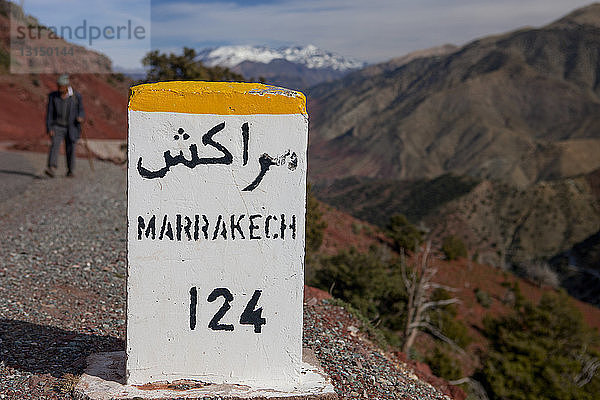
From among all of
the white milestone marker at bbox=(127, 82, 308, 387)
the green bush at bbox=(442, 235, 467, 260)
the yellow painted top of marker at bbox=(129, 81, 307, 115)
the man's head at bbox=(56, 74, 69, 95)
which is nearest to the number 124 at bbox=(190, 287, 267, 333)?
the white milestone marker at bbox=(127, 82, 308, 387)

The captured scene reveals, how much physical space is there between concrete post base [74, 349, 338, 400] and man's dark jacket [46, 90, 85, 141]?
27.7ft

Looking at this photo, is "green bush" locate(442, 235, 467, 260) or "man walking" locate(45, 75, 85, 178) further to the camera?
"green bush" locate(442, 235, 467, 260)

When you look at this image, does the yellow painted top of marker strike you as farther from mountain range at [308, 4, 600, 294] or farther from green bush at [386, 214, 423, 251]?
mountain range at [308, 4, 600, 294]

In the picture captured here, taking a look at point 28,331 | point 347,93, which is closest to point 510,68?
point 347,93

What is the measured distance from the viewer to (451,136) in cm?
10962

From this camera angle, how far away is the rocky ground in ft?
12.4

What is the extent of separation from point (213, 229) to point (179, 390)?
3.20 ft

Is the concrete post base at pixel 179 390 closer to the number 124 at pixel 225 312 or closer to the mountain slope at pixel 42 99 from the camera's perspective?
the number 124 at pixel 225 312

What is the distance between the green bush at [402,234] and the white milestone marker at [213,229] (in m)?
18.8

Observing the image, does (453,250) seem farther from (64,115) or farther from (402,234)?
(64,115)

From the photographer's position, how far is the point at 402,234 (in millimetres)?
23266

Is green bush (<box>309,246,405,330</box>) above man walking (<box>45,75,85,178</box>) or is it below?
below

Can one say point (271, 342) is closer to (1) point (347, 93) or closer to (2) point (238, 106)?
(2) point (238, 106)

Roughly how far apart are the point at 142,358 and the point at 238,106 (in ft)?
5.17
